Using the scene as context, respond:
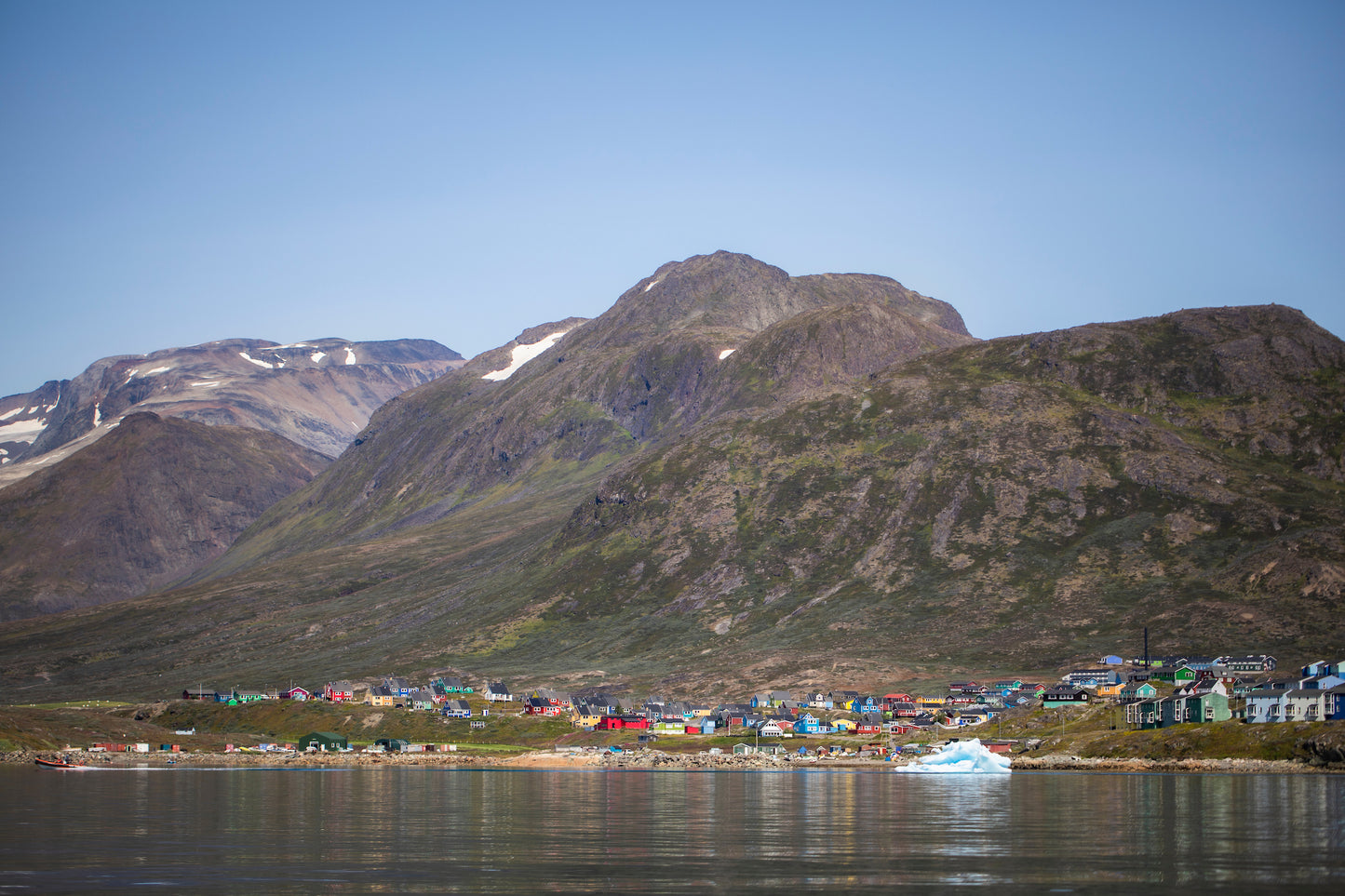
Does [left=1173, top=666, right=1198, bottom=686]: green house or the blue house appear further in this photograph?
the blue house

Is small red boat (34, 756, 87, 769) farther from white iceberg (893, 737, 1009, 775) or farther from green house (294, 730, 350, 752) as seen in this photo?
white iceberg (893, 737, 1009, 775)

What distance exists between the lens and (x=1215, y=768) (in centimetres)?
12550

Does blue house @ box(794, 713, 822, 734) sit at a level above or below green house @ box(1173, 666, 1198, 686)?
below

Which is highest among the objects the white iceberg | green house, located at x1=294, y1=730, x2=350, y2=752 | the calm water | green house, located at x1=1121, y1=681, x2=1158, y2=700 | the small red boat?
the calm water

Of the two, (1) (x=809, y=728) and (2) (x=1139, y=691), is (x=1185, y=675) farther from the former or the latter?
(1) (x=809, y=728)

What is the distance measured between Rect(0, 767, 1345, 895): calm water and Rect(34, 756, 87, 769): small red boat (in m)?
42.5

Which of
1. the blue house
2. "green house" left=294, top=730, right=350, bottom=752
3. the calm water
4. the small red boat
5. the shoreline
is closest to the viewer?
the calm water

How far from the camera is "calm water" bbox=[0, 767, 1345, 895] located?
47.7 metres

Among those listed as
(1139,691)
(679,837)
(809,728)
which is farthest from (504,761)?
(679,837)

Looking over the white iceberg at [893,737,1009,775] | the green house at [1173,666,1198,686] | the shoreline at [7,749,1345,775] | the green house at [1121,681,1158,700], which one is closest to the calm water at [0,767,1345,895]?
the white iceberg at [893,737,1009,775]

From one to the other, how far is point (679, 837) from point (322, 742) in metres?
131

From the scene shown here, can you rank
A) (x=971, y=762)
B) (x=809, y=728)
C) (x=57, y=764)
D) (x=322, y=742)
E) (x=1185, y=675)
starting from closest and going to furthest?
(x=971, y=762) < (x=57, y=764) < (x=322, y=742) < (x=809, y=728) < (x=1185, y=675)

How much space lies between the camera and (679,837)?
6531 centimetres

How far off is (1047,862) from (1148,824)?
19480 millimetres
